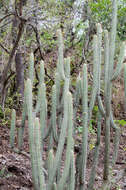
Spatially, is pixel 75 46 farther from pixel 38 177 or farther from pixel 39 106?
pixel 38 177

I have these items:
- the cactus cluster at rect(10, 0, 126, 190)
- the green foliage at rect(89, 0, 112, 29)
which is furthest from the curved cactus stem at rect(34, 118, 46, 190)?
the green foliage at rect(89, 0, 112, 29)

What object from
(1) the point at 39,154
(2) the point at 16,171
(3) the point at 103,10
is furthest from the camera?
(3) the point at 103,10

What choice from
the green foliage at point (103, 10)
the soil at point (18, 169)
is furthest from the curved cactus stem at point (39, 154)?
the green foliage at point (103, 10)

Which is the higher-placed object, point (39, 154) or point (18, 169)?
point (39, 154)

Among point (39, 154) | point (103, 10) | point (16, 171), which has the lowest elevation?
point (16, 171)

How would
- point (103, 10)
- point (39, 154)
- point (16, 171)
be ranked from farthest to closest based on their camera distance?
1. point (103, 10)
2. point (16, 171)
3. point (39, 154)

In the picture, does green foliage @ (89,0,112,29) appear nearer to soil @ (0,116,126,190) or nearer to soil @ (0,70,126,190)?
soil @ (0,70,126,190)

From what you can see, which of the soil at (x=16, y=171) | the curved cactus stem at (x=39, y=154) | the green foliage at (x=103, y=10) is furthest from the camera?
the green foliage at (x=103, y=10)

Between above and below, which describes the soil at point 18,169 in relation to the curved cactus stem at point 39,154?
below

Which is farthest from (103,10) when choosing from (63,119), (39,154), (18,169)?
(39,154)

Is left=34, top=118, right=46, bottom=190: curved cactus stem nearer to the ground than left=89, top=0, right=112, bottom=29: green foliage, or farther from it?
nearer to the ground

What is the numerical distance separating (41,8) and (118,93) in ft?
11.2

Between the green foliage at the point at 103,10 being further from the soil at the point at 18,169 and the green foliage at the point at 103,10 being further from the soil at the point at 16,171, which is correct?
the soil at the point at 16,171

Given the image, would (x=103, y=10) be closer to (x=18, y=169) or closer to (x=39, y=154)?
(x=18, y=169)
